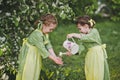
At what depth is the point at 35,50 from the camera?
313 inches

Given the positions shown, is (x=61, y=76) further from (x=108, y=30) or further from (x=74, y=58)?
(x=108, y=30)

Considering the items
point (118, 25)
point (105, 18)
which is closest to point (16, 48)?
point (118, 25)

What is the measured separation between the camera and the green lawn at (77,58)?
9672 mm

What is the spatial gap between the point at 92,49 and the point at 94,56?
0.11 m

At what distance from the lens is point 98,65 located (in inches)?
313

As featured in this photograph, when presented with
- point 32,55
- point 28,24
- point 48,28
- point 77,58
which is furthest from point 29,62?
point 77,58

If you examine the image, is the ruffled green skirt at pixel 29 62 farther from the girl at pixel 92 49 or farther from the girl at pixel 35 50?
the girl at pixel 92 49

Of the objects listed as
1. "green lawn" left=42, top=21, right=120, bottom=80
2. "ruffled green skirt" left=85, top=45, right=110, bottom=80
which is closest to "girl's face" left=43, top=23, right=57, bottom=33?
"ruffled green skirt" left=85, top=45, right=110, bottom=80

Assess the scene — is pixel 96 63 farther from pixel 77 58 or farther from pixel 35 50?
pixel 77 58

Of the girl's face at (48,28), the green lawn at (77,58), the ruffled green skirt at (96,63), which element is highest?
the girl's face at (48,28)

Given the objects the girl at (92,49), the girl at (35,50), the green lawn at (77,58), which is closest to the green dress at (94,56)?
the girl at (92,49)

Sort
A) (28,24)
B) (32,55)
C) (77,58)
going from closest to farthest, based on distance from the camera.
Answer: (32,55) < (28,24) < (77,58)

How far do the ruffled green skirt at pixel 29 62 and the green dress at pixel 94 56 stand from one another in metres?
0.66

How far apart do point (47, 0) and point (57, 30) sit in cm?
525
